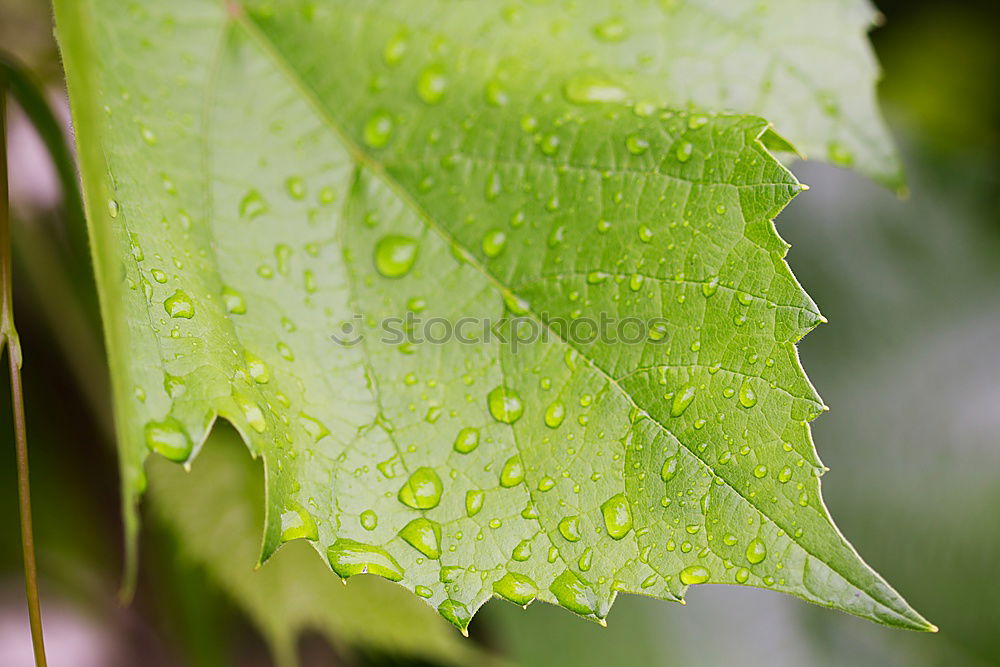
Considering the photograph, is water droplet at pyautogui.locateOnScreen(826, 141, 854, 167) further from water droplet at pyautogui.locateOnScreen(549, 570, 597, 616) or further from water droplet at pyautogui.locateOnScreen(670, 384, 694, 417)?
water droplet at pyautogui.locateOnScreen(549, 570, 597, 616)

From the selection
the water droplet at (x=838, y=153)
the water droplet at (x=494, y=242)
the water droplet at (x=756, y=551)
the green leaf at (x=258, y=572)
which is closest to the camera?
the water droplet at (x=756, y=551)

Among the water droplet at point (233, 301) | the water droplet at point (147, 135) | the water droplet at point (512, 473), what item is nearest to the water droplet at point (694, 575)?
the water droplet at point (512, 473)

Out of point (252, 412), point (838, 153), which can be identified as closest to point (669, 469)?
point (252, 412)

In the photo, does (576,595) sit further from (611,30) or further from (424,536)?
(611,30)

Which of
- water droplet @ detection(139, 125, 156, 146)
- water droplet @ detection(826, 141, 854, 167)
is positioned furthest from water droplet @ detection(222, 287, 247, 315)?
water droplet @ detection(826, 141, 854, 167)

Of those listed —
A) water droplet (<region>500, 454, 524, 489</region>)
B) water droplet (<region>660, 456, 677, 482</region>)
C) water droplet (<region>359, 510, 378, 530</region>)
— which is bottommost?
water droplet (<region>359, 510, 378, 530</region>)

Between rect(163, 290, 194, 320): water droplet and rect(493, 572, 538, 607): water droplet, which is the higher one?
rect(163, 290, 194, 320): water droplet

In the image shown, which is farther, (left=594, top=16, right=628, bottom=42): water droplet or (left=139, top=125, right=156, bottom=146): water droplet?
A: (left=594, top=16, right=628, bottom=42): water droplet

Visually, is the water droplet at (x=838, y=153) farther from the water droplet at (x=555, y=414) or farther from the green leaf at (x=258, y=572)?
the green leaf at (x=258, y=572)

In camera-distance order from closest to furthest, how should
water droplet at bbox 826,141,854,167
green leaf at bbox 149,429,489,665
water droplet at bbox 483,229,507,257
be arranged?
1. water droplet at bbox 483,229,507,257
2. water droplet at bbox 826,141,854,167
3. green leaf at bbox 149,429,489,665

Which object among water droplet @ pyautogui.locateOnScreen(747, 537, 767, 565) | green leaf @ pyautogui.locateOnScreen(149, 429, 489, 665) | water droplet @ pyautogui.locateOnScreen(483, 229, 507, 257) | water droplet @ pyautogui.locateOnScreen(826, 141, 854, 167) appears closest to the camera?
water droplet @ pyautogui.locateOnScreen(747, 537, 767, 565)
